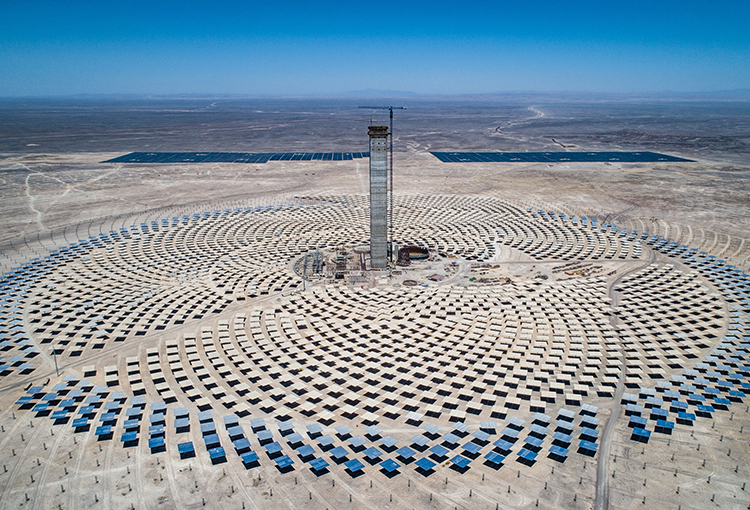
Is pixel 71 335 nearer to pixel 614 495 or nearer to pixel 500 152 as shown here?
pixel 614 495

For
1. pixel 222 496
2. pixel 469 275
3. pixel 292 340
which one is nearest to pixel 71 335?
pixel 292 340

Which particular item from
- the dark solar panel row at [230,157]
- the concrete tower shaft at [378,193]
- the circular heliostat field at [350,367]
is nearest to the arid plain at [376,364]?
the circular heliostat field at [350,367]

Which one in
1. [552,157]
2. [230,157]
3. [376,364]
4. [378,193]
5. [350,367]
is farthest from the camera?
[552,157]

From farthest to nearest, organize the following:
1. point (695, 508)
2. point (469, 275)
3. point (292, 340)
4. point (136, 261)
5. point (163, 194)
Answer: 1. point (163, 194)
2. point (136, 261)
3. point (469, 275)
4. point (292, 340)
5. point (695, 508)

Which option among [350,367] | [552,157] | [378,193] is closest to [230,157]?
[552,157]

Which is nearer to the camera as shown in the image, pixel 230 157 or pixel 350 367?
pixel 350 367

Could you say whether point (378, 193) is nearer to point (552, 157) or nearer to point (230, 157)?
point (230, 157)
